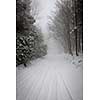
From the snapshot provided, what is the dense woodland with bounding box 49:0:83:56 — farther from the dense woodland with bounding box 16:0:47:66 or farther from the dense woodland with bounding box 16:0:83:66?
the dense woodland with bounding box 16:0:47:66

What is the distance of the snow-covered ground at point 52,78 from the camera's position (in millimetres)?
2131

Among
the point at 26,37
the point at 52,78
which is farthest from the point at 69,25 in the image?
the point at 52,78

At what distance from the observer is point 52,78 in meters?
2.18

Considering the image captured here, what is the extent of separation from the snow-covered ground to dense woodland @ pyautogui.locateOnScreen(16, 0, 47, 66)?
9cm

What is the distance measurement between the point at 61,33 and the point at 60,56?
279mm

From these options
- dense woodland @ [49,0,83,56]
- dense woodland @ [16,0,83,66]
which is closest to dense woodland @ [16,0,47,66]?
dense woodland @ [16,0,83,66]

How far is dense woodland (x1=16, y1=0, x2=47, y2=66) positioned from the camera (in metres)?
2.16
